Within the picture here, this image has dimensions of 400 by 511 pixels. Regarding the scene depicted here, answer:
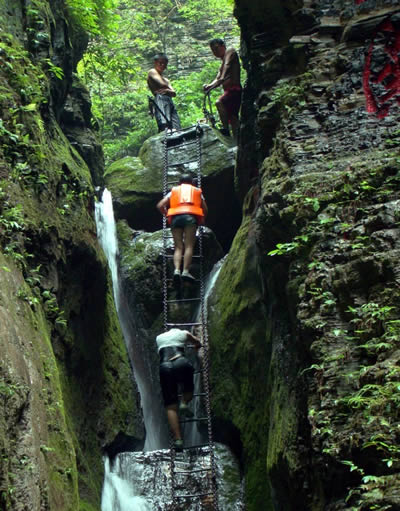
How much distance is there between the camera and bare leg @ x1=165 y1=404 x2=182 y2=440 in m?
7.29

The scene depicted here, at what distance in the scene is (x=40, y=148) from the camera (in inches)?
288

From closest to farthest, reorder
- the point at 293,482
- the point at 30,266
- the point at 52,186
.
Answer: the point at 293,482, the point at 30,266, the point at 52,186

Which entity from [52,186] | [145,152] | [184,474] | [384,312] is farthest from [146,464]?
[145,152]

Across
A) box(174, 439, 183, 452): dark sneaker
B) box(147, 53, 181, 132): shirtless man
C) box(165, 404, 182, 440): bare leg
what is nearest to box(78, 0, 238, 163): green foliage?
box(147, 53, 181, 132): shirtless man

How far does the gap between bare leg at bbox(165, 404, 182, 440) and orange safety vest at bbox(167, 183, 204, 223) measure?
3141mm

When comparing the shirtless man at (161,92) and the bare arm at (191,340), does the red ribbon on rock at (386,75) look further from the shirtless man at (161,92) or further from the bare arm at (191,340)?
the shirtless man at (161,92)

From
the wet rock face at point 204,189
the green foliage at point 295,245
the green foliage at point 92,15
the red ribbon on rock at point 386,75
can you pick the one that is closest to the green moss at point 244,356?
the green foliage at point 295,245

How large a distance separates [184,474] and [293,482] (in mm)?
2797

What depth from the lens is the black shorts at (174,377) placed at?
7.40 meters

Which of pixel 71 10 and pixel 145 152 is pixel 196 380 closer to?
pixel 145 152

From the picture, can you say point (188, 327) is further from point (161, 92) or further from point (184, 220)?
point (161, 92)

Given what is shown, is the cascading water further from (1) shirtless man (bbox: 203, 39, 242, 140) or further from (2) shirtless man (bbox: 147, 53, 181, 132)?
(2) shirtless man (bbox: 147, 53, 181, 132)

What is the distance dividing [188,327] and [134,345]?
1278 mm

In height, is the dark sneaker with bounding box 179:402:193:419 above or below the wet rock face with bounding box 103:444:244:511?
above
